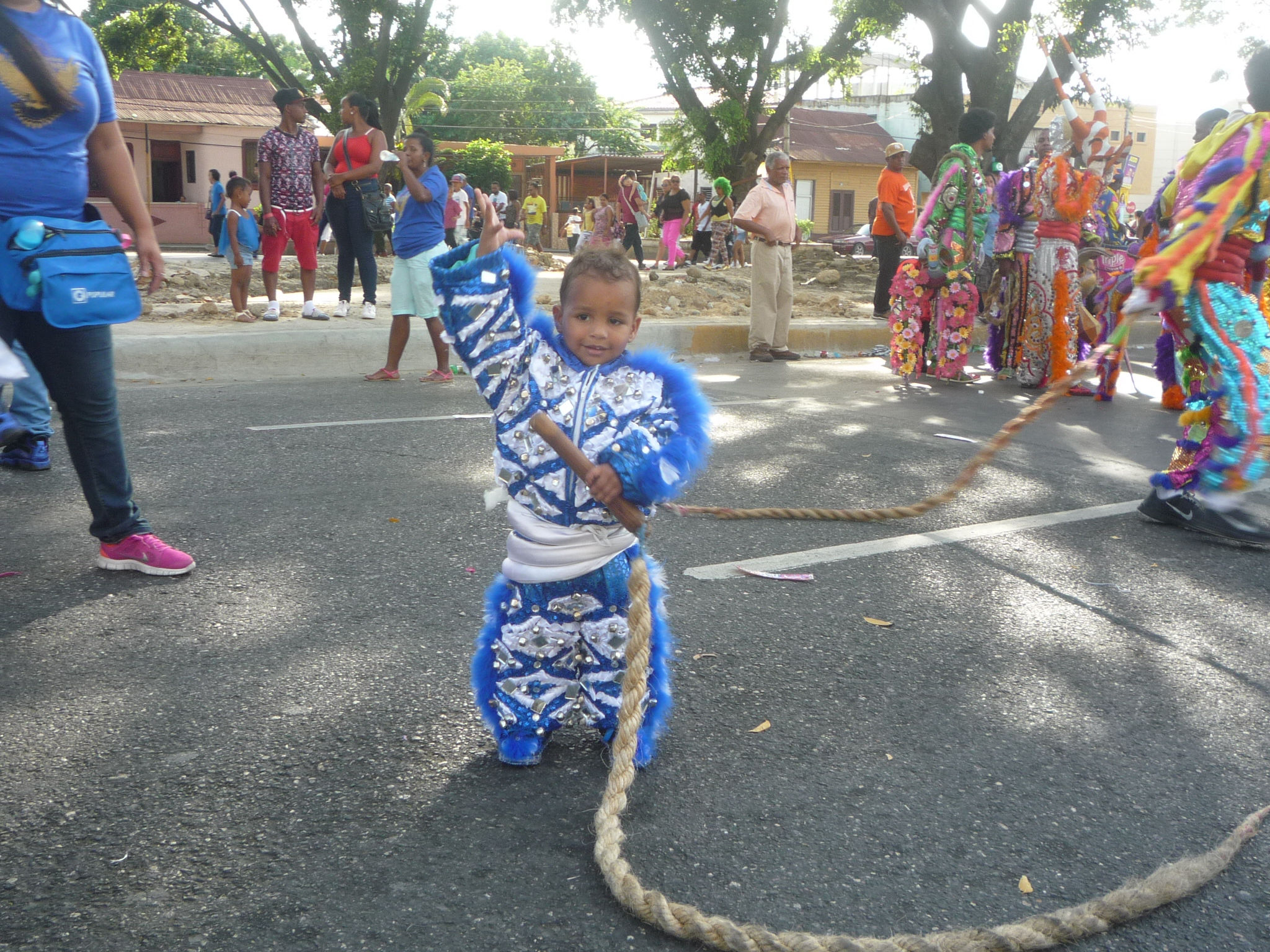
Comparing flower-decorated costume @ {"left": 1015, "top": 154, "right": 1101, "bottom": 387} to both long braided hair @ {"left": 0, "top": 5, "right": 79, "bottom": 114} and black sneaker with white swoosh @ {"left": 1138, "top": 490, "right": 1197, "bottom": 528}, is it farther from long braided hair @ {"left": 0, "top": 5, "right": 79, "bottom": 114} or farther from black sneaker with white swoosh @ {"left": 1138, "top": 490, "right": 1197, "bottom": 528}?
long braided hair @ {"left": 0, "top": 5, "right": 79, "bottom": 114}

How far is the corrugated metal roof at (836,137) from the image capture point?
166ft

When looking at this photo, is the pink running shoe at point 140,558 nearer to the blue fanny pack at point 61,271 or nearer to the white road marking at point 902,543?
the blue fanny pack at point 61,271

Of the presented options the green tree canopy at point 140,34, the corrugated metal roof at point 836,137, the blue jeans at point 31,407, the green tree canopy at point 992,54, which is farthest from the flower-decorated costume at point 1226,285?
the corrugated metal roof at point 836,137

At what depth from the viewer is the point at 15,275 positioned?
332 centimetres

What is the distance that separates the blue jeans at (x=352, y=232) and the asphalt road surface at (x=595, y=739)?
485 cm

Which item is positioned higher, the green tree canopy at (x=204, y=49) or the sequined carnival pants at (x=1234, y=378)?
the green tree canopy at (x=204, y=49)

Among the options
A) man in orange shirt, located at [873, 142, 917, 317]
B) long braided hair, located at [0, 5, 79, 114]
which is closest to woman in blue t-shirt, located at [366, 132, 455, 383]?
long braided hair, located at [0, 5, 79, 114]

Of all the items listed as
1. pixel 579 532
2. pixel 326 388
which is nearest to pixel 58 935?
pixel 579 532

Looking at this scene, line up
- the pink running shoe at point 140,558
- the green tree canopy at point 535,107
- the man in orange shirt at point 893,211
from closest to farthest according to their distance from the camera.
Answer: the pink running shoe at point 140,558 < the man in orange shirt at point 893,211 < the green tree canopy at point 535,107

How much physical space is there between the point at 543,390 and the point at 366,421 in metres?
4.22

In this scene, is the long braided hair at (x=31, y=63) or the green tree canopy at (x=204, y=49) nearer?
the long braided hair at (x=31, y=63)

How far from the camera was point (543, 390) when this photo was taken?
245cm

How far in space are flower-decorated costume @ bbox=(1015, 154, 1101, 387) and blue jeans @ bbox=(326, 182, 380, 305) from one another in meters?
5.25

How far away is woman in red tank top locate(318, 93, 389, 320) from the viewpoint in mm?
9047
